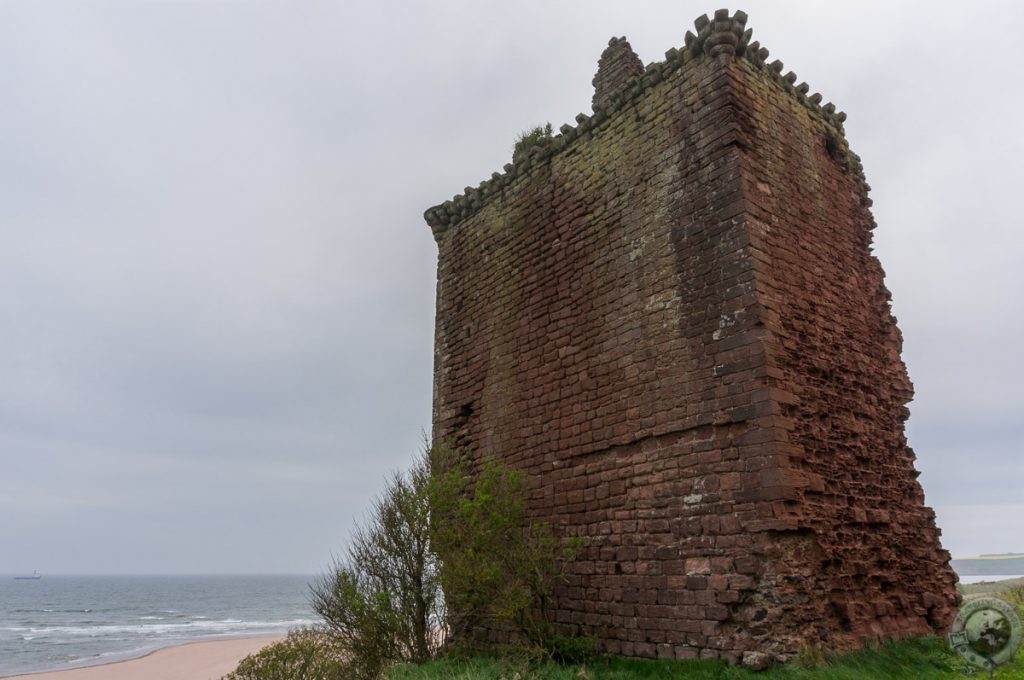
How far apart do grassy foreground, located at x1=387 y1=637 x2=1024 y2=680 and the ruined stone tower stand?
0.19m

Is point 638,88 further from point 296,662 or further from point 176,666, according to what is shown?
point 176,666

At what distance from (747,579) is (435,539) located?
4.14m

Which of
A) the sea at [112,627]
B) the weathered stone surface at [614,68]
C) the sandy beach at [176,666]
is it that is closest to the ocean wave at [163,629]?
the sea at [112,627]

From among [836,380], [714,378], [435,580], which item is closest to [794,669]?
[714,378]

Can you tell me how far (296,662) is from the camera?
11.6 metres

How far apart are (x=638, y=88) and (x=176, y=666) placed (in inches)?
1222

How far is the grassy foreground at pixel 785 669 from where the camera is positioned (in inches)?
246

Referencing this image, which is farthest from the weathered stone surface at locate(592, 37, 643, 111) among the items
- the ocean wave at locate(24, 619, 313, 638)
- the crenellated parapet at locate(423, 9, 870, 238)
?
the ocean wave at locate(24, 619, 313, 638)

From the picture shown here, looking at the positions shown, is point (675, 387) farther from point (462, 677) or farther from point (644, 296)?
point (462, 677)

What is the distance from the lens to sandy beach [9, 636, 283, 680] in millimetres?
26203

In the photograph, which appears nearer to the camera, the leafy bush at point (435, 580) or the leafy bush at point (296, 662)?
the leafy bush at point (435, 580)

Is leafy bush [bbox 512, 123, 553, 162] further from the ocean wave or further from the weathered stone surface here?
the ocean wave

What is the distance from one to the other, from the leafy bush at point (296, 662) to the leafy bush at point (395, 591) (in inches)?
36.7

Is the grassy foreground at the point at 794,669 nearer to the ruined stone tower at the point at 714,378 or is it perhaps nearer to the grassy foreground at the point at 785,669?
the grassy foreground at the point at 785,669
